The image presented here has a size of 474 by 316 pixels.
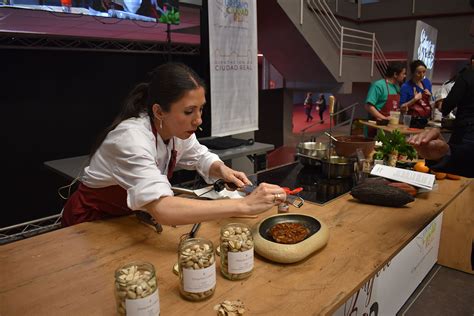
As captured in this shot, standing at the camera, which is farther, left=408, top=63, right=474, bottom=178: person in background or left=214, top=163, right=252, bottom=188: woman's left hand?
left=408, top=63, right=474, bottom=178: person in background

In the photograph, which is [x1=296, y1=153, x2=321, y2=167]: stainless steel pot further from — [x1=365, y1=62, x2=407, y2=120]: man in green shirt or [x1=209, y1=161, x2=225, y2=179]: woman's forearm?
[x1=365, y1=62, x2=407, y2=120]: man in green shirt

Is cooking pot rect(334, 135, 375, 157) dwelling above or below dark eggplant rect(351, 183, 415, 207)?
above

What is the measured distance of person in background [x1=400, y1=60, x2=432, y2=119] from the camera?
4.13m

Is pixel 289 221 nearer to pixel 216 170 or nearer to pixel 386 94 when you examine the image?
pixel 216 170

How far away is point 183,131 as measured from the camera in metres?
1.36

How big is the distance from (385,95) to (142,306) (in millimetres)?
3914

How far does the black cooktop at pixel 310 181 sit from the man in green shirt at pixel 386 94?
89.0 inches

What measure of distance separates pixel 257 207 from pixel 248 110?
2456 mm

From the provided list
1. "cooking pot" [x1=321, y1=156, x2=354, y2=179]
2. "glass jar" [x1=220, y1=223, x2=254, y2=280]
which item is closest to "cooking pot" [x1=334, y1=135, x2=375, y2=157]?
"cooking pot" [x1=321, y1=156, x2=354, y2=179]

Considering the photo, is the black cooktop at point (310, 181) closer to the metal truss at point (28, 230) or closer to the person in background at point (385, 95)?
the metal truss at point (28, 230)

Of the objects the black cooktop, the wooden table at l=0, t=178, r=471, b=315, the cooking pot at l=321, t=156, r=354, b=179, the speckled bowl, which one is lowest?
the wooden table at l=0, t=178, r=471, b=315

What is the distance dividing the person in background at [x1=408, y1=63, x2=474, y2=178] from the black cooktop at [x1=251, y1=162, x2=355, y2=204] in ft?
1.25

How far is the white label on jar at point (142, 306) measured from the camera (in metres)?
0.78

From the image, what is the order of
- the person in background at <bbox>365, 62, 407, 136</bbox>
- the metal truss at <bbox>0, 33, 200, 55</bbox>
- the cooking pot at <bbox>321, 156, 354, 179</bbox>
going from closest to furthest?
the cooking pot at <bbox>321, 156, 354, 179</bbox>
the metal truss at <bbox>0, 33, 200, 55</bbox>
the person in background at <bbox>365, 62, 407, 136</bbox>
